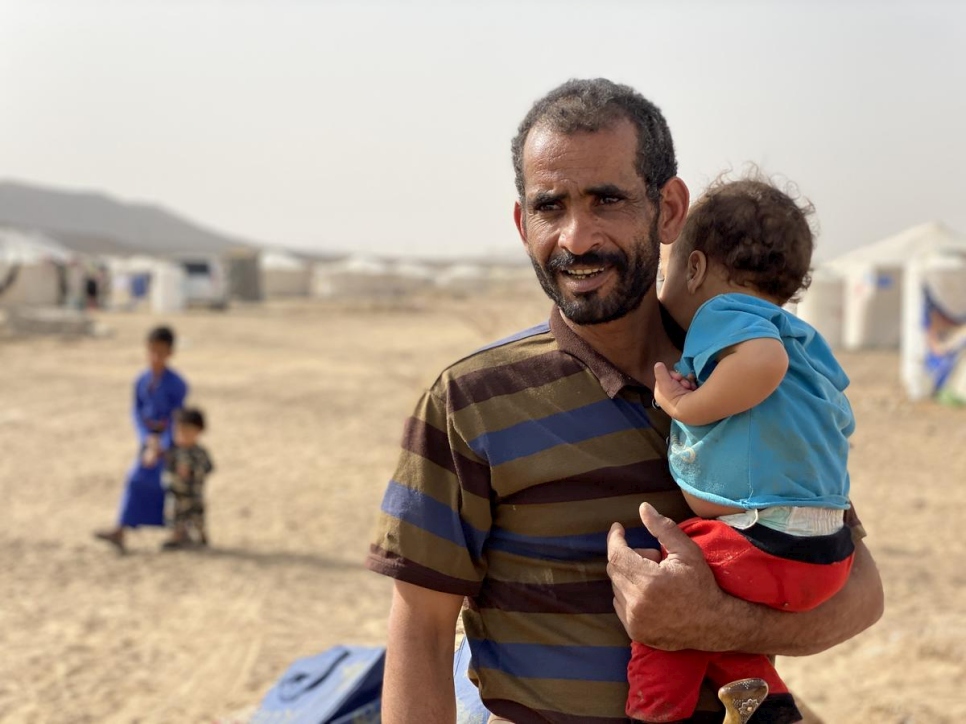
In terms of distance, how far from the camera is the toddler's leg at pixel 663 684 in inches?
65.2

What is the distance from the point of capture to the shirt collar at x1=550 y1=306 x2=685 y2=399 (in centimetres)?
179

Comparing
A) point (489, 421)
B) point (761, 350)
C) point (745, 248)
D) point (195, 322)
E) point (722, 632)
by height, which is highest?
point (745, 248)

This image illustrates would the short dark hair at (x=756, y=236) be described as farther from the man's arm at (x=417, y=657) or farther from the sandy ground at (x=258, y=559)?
the sandy ground at (x=258, y=559)

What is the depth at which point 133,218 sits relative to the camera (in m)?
156

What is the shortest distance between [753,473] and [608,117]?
2.26ft

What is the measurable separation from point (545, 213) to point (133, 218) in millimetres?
164785

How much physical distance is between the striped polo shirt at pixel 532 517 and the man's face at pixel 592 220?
16cm

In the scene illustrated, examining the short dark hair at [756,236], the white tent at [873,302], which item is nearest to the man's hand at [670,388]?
the short dark hair at [756,236]

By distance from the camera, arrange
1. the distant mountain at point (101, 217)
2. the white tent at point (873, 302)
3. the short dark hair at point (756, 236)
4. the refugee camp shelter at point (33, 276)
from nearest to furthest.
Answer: the short dark hair at point (756, 236), the white tent at point (873, 302), the refugee camp shelter at point (33, 276), the distant mountain at point (101, 217)

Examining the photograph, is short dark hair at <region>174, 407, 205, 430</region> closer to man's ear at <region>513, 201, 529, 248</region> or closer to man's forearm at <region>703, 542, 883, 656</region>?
man's ear at <region>513, 201, 529, 248</region>

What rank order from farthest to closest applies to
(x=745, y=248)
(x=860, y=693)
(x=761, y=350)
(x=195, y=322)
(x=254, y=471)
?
1. (x=195, y=322)
2. (x=254, y=471)
3. (x=860, y=693)
4. (x=745, y=248)
5. (x=761, y=350)

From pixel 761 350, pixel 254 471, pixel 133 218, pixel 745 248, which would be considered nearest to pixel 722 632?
pixel 761 350

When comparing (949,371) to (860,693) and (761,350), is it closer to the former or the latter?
(860,693)

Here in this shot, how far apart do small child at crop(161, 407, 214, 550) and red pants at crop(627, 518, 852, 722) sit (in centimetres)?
555
